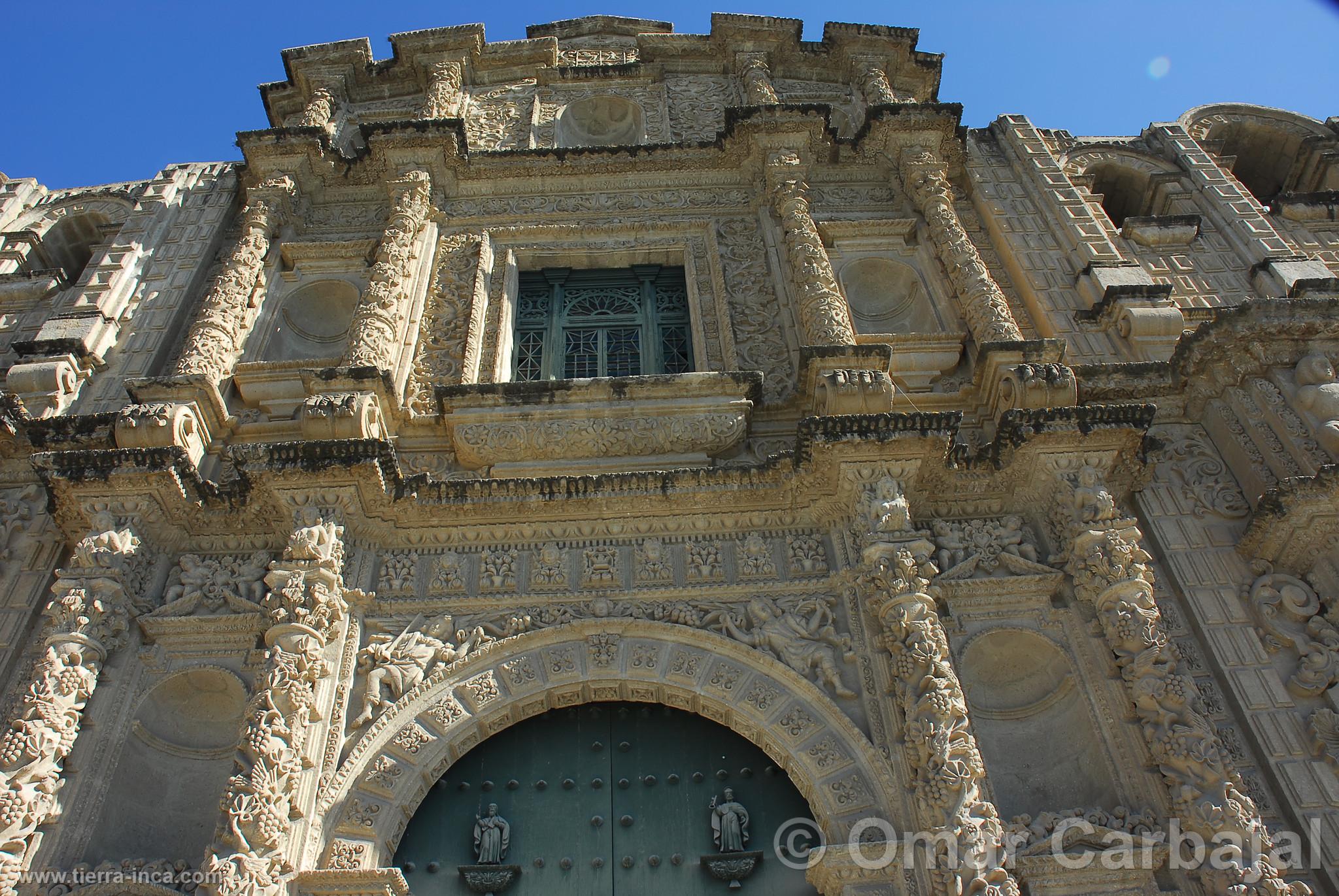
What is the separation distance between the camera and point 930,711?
6254 mm

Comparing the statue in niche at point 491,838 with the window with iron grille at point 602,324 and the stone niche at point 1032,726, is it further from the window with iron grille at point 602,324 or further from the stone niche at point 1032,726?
the window with iron grille at point 602,324

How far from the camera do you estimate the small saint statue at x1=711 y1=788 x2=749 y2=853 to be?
6.59 meters

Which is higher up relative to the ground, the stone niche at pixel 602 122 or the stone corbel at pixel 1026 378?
the stone niche at pixel 602 122

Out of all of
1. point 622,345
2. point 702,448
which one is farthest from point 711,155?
point 702,448

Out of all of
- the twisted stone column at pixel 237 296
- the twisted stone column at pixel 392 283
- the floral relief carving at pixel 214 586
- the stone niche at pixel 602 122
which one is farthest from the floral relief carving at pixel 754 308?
the twisted stone column at pixel 237 296

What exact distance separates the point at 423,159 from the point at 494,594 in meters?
6.47

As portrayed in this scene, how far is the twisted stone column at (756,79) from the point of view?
1327 centimetres

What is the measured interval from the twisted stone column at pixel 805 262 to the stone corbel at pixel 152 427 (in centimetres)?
542

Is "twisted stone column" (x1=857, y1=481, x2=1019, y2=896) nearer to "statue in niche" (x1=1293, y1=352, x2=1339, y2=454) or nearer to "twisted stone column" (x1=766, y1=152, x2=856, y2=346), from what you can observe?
"twisted stone column" (x1=766, y1=152, x2=856, y2=346)

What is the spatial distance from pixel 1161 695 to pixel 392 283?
765 centimetres

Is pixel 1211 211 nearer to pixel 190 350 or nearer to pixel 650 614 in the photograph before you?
pixel 650 614

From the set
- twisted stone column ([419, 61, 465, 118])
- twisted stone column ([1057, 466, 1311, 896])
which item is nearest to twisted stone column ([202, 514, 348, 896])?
twisted stone column ([1057, 466, 1311, 896])

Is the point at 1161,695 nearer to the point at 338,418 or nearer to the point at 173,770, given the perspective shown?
the point at 338,418

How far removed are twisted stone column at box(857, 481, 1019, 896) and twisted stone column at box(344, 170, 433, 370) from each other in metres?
4.78
